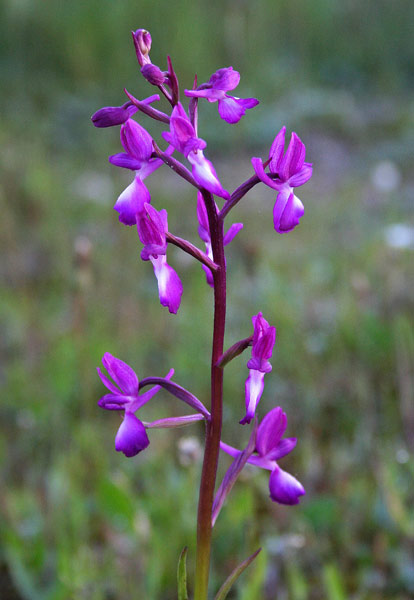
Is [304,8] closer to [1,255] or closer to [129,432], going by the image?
[1,255]

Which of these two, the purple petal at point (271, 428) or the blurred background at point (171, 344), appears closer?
the purple petal at point (271, 428)

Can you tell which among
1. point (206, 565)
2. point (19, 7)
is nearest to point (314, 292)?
point (206, 565)

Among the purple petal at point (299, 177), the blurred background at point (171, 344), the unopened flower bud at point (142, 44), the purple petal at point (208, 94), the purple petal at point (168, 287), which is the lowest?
the blurred background at point (171, 344)

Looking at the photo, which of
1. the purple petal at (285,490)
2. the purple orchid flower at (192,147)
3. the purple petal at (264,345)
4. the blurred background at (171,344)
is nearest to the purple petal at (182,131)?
the purple orchid flower at (192,147)

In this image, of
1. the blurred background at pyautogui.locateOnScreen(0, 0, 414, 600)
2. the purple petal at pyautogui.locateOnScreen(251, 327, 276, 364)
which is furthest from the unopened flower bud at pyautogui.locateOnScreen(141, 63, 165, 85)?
the blurred background at pyautogui.locateOnScreen(0, 0, 414, 600)

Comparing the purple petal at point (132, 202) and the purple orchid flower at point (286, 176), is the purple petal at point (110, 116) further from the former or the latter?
the purple orchid flower at point (286, 176)

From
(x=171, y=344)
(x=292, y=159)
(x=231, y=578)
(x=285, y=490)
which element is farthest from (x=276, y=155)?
(x=171, y=344)

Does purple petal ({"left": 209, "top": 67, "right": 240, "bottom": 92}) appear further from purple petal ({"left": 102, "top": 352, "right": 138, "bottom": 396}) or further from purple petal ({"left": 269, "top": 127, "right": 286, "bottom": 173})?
purple petal ({"left": 102, "top": 352, "right": 138, "bottom": 396})
